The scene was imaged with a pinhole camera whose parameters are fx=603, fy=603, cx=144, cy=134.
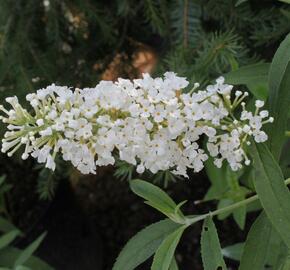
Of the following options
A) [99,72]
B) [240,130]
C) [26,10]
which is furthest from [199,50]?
[240,130]

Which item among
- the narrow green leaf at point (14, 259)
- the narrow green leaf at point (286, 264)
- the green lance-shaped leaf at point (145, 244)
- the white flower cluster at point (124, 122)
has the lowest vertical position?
the narrow green leaf at point (14, 259)

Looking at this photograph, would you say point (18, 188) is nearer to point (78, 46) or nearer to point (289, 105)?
point (78, 46)

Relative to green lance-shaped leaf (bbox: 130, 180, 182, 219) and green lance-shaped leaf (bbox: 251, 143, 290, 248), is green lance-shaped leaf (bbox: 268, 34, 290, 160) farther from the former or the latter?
green lance-shaped leaf (bbox: 130, 180, 182, 219)

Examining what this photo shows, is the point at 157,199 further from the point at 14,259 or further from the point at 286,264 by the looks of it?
the point at 14,259

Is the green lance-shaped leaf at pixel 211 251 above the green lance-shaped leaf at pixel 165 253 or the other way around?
the other way around

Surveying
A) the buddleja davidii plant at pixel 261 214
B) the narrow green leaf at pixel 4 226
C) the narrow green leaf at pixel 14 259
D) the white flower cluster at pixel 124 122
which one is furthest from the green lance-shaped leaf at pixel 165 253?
the narrow green leaf at pixel 4 226

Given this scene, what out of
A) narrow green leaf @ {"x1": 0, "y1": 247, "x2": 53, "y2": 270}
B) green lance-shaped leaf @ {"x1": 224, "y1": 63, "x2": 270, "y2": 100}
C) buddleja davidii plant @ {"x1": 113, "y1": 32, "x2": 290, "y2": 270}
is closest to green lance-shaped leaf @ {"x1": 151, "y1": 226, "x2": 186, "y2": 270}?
buddleja davidii plant @ {"x1": 113, "y1": 32, "x2": 290, "y2": 270}

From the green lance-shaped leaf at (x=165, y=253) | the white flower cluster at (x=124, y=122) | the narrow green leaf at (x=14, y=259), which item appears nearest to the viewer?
the white flower cluster at (x=124, y=122)

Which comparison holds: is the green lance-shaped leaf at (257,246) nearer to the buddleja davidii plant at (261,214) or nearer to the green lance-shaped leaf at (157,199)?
the buddleja davidii plant at (261,214)
